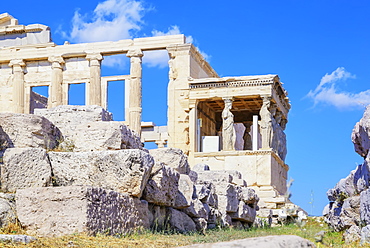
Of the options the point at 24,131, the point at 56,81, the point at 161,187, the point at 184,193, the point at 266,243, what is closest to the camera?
the point at 266,243

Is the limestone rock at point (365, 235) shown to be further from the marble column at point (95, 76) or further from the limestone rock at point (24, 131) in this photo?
the marble column at point (95, 76)

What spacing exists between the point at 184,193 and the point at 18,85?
21.6 meters

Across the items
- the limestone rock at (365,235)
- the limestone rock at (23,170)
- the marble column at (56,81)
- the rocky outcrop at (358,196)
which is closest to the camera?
the limestone rock at (23,170)

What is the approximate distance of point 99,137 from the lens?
736 centimetres

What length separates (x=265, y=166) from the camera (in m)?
23.6

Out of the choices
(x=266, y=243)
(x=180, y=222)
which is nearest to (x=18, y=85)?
(x=180, y=222)

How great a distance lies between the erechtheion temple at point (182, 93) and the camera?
80.7 feet

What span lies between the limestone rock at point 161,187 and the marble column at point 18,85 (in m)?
21.9

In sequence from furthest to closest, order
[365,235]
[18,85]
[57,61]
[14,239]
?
[18,85]
[57,61]
[365,235]
[14,239]

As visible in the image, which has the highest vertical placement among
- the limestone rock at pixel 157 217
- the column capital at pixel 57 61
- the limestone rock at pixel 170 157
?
the column capital at pixel 57 61

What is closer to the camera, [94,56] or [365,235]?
[365,235]

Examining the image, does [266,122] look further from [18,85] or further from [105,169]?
[105,169]

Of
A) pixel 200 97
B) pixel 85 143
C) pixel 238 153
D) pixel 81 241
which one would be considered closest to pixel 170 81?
pixel 200 97

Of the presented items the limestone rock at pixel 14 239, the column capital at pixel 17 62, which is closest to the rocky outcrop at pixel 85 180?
the limestone rock at pixel 14 239
